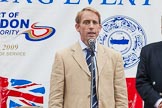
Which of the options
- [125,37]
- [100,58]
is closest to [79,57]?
A: [100,58]

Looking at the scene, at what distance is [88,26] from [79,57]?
212 millimetres

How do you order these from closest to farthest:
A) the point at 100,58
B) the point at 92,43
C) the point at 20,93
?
the point at 92,43 → the point at 100,58 → the point at 20,93

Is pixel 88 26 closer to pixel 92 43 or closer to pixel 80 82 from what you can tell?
pixel 92 43

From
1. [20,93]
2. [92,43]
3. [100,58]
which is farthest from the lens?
[20,93]

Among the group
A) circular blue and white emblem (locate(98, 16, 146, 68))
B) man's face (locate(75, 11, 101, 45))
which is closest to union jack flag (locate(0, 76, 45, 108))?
circular blue and white emblem (locate(98, 16, 146, 68))

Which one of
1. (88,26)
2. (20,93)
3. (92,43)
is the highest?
(88,26)

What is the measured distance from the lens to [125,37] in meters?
3.66

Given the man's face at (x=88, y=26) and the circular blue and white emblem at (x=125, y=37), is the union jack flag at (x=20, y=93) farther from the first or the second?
the man's face at (x=88, y=26)

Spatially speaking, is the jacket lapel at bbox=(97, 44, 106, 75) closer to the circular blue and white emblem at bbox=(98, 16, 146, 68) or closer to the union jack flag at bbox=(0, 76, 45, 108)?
the circular blue and white emblem at bbox=(98, 16, 146, 68)

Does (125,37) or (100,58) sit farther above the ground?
(125,37)

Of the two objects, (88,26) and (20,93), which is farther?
(20,93)

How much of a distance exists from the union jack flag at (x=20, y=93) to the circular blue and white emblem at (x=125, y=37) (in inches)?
28.3

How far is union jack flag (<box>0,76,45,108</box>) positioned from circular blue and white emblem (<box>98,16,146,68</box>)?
72cm

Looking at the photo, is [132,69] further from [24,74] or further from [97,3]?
[24,74]
